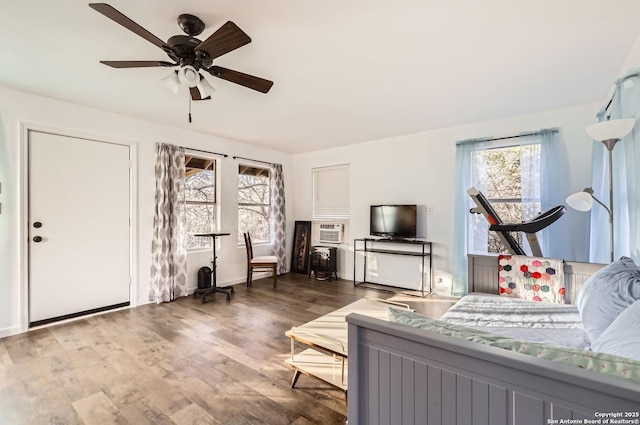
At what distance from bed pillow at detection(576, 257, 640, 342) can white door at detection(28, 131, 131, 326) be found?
15.3 ft

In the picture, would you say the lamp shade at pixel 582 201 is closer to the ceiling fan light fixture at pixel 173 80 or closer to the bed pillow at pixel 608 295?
the bed pillow at pixel 608 295

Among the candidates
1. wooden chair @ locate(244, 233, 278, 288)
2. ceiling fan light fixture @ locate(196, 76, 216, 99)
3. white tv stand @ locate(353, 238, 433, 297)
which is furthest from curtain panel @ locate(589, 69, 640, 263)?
wooden chair @ locate(244, 233, 278, 288)

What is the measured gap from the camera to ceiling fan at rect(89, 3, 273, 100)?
1608 millimetres

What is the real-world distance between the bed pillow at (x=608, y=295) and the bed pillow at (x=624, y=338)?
0.29 meters

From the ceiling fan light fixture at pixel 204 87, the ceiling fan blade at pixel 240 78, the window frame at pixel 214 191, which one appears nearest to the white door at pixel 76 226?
the window frame at pixel 214 191

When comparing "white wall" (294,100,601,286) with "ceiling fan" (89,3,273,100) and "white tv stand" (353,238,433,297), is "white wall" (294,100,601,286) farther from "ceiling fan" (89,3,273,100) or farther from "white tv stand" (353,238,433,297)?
"ceiling fan" (89,3,273,100)

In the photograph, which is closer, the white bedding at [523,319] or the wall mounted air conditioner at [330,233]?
the white bedding at [523,319]

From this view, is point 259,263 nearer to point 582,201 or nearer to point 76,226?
point 76,226

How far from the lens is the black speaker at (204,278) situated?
14.1ft

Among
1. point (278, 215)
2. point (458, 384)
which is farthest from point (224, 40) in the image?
point (278, 215)

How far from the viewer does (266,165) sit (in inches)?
216

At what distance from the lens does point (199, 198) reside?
4531 millimetres

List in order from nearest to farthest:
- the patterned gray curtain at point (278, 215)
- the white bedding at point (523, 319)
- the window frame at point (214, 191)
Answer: the white bedding at point (523, 319) → the window frame at point (214, 191) → the patterned gray curtain at point (278, 215)

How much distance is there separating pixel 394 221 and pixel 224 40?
3.55 meters
